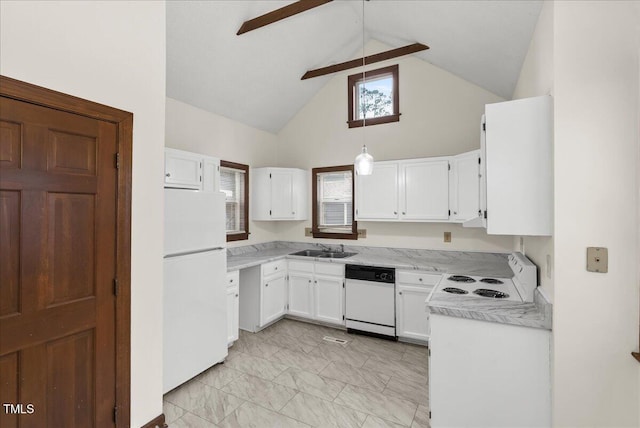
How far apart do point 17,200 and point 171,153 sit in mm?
1714

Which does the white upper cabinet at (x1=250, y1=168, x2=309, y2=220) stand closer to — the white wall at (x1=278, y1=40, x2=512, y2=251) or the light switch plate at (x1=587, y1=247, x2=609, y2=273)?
the white wall at (x1=278, y1=40, x2=512, y2=251)

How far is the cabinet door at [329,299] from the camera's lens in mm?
3963

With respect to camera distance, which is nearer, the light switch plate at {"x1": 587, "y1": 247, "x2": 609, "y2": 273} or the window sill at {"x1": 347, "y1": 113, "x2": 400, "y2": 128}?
the light switch plate at {"x1": 587, "y1": 247, "x2": 609, "y2": 273}

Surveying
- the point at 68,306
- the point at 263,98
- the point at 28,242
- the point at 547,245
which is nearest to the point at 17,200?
the point at 28,242

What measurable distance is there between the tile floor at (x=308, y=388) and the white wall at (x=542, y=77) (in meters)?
1.34

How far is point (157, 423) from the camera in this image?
216 cm

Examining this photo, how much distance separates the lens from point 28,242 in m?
1.58

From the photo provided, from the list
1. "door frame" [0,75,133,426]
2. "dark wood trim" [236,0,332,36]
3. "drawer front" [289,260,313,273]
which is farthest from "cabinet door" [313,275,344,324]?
"dark wood trim" [236,0,332,36]

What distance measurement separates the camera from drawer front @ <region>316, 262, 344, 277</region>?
3961 mm

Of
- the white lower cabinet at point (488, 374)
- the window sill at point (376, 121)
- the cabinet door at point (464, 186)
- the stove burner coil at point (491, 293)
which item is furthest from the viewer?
the window sill at point (376, 121)

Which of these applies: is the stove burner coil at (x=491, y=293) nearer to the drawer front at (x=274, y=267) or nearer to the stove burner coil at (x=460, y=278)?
the stove burner coil at (x=460, y=278)

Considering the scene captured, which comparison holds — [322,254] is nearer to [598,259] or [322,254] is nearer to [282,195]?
[282,195]

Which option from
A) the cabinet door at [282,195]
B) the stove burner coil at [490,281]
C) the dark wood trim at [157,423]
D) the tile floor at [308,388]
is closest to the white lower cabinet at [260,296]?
the tile floor at [308,388]

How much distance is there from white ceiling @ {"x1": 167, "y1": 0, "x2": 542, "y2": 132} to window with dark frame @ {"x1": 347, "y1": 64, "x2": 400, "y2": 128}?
1.17 feet
